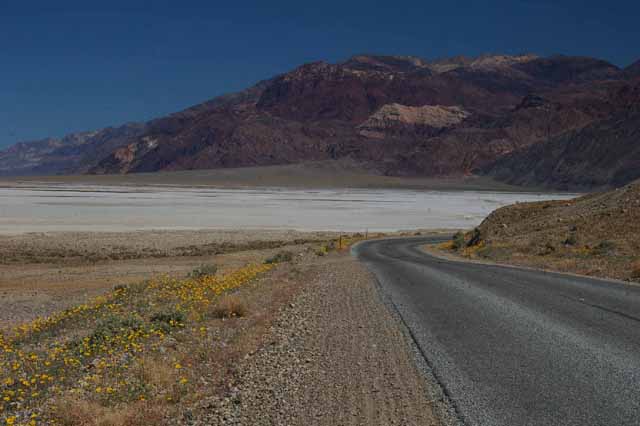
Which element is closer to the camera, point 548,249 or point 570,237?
point 548,249

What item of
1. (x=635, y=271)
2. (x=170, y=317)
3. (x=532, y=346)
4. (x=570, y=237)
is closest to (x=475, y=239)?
(x=570, y=237)

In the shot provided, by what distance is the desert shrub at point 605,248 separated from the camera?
22891mm

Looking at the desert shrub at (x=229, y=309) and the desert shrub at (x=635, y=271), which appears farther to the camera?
the desert shrub at (x=635, y=271)

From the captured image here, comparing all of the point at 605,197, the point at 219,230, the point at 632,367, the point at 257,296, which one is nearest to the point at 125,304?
the point at 257,296

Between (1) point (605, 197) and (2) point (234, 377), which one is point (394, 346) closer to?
(2) point (234, 377)

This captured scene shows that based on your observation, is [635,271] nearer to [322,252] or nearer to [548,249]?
[548,249]

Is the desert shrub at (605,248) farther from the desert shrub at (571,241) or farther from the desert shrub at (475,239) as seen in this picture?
the desert shrub at (475,239)

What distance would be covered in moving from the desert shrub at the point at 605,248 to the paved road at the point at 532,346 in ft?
23.0

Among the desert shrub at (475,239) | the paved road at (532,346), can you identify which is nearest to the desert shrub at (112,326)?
the paved road at (532,346)

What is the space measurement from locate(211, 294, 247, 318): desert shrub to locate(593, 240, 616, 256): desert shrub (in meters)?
15.8

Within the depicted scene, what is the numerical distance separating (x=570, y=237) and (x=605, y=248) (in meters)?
3.39

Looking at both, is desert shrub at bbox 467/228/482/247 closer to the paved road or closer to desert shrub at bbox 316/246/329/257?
desert shrub at bbox 316/246/329/257

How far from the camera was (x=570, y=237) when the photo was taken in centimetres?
2675

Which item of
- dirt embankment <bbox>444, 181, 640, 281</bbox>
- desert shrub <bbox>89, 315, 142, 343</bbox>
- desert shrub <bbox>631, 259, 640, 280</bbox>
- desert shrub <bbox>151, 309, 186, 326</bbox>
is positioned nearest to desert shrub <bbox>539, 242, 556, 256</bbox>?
dirt embankment <bbox>444, 181, 640, 281</bbox>
